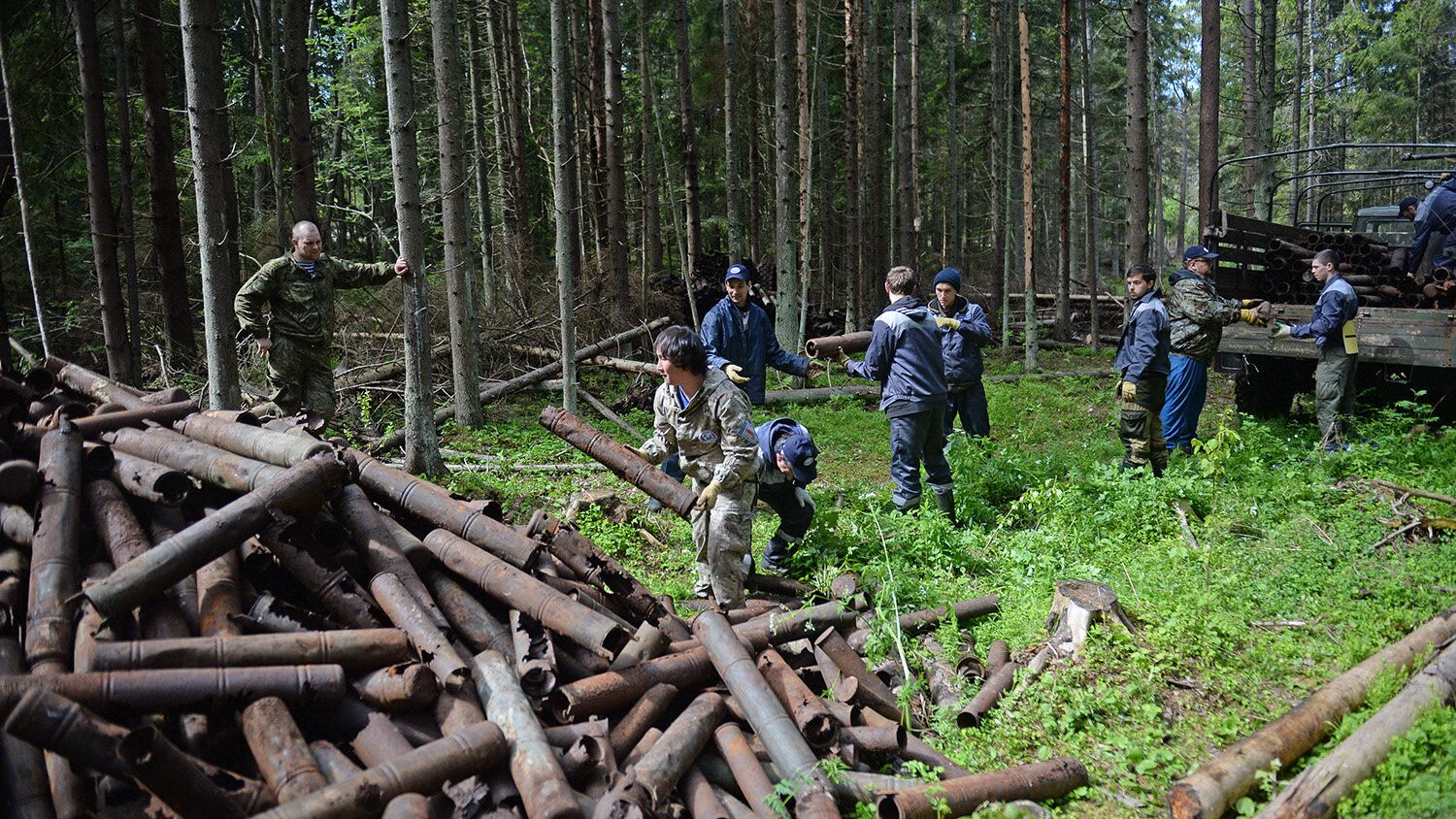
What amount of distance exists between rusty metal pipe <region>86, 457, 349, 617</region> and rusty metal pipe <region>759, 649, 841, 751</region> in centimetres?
241

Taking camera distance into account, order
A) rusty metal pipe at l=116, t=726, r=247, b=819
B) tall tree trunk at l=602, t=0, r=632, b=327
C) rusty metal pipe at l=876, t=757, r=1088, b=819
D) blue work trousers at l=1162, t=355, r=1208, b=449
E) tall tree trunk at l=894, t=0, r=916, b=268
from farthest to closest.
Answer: tall tree trunk at l=894, t=0, r=916, b=268, tall tree trunk at l=602, t=0, r=632, b=327, blue work trousers at l=1162, t=355, r=1208, b=449, rusty metal pipe at l=876, t=757, r=1088, b=819, rusty metal pipe at l=116, t=726, r=247, b=819

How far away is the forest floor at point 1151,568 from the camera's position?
176 inches

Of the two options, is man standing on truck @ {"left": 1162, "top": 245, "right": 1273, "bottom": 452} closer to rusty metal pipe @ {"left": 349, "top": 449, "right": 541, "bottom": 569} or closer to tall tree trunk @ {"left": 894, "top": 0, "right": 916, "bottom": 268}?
rusty metal pipe @ {"left": 349, "top": 449, "right": 541, "bottom": 569}

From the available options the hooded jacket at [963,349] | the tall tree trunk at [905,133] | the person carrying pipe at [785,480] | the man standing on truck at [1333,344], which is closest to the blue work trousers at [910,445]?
the person carrying pipe at [785,480]

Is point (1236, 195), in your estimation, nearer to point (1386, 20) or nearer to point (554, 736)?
point (1386, 20)

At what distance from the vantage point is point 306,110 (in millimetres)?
12766

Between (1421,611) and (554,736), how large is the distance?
16.2ft

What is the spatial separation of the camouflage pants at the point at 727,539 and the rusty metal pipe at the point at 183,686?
2.71m

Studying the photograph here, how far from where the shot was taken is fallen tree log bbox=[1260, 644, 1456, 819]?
3643 millimetres

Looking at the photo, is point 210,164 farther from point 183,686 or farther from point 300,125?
point 183,686

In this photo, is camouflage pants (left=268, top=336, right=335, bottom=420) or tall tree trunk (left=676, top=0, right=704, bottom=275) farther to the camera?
tall tree trunk (left=676, top=0, right=704, bottom=275)

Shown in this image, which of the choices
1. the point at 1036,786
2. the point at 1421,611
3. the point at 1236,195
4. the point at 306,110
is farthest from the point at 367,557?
the point at 1236,195

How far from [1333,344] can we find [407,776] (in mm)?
9576

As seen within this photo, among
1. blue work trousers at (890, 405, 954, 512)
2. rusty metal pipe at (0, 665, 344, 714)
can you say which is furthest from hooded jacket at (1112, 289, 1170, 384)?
rusty metal pipe at (0, 665, 344, 714)
